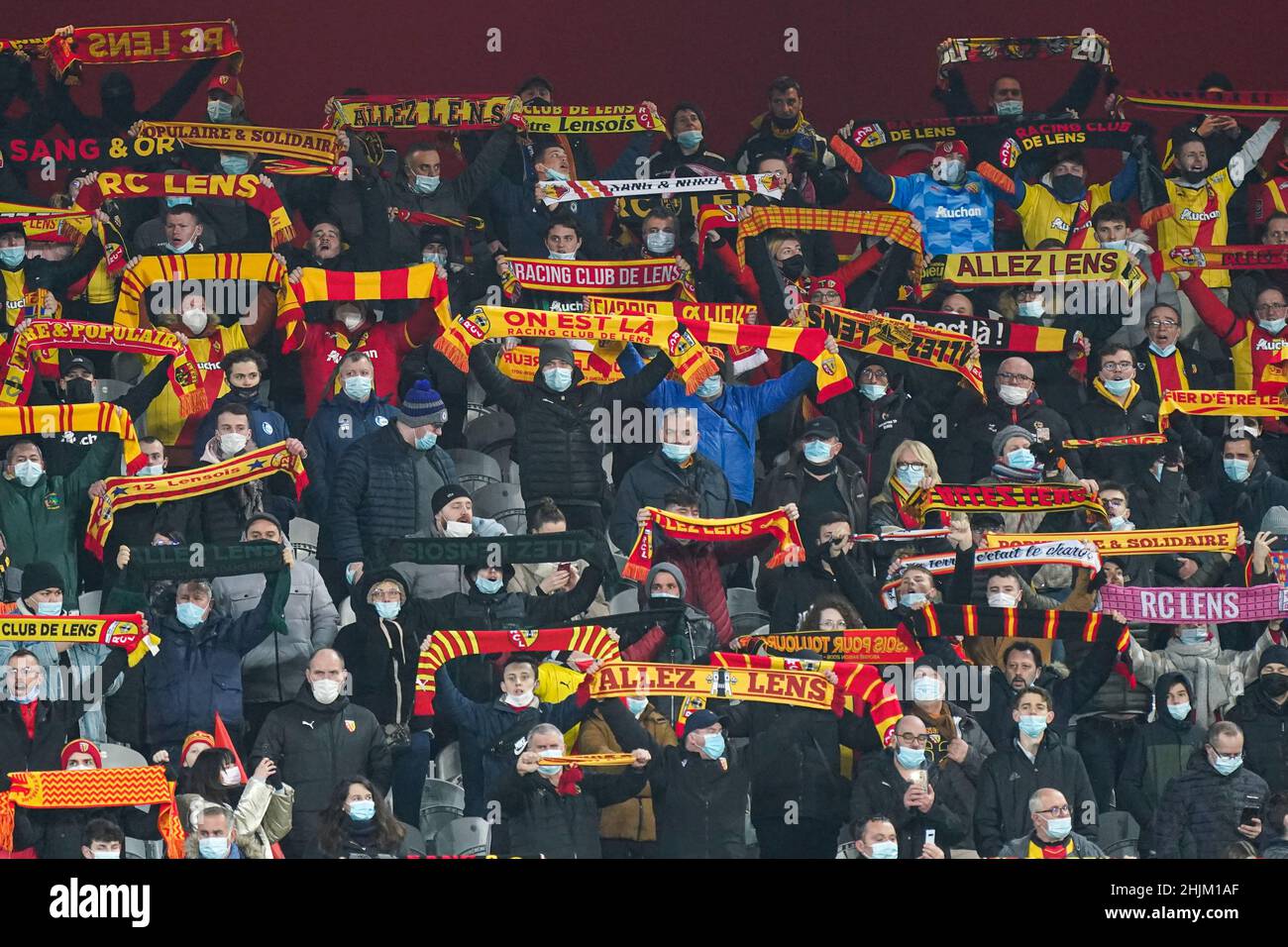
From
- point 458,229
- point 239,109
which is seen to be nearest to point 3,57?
point 239,109

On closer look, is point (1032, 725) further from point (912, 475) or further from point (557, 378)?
point (557, 378)

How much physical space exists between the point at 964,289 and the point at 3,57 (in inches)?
296

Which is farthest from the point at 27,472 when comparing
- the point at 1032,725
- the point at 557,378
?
the point at 1032,725

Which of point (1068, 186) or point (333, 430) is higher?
point (1068, 186)

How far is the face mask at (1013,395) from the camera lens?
63.9 ft

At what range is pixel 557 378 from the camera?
19.0 metres

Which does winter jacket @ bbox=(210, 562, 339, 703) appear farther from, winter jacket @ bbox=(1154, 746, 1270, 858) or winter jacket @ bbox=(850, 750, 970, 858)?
winter jacket @ bbox=(1154, 746, 1270, 858)

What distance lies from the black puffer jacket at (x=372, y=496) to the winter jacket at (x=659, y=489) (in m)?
1.37

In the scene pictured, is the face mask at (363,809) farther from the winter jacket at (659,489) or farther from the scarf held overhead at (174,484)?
the winter jacket at (659,489)

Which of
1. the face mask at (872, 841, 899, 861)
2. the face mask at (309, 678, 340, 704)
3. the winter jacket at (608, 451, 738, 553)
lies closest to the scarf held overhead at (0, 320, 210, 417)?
the winter jacket at (608, 451, 738, 553)

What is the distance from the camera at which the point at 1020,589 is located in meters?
18.0

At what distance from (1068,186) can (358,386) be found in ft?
19.1

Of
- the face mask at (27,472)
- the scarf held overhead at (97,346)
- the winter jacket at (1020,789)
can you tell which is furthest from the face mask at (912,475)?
the face mask at (27,472)

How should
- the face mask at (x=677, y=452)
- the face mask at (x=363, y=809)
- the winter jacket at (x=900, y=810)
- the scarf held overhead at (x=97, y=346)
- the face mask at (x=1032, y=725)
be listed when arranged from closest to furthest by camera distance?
the face mask at (x=363, y=809), the winter jacket at (x=900, y=810), the face mask at (x=1032, y=725), the face mask at (x=677, y=452), the scarf held overhead at (x=97, y=346)
